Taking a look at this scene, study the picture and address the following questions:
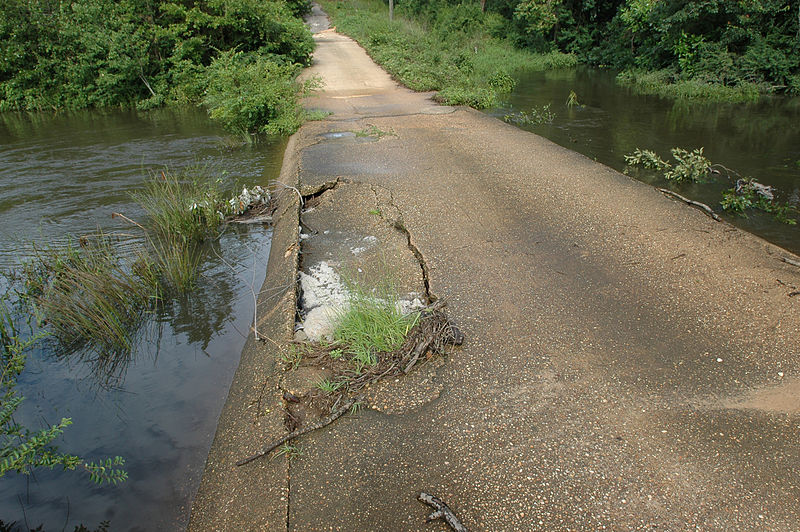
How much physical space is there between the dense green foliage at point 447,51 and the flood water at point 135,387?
719 centimetres

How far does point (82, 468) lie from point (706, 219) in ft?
20.2

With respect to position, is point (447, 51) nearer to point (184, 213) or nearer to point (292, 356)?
point (184, 213)

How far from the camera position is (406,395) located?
11.3 ft

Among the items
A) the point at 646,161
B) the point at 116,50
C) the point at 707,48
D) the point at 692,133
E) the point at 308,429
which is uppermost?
the point at 116,50

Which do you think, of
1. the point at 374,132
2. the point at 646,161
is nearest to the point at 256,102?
the point at 374,132

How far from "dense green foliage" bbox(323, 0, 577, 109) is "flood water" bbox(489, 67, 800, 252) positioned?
3.96 ft

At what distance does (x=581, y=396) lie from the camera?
334 centimetres

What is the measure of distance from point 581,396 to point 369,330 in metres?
1.48

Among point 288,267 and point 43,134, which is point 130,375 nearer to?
point 288,267

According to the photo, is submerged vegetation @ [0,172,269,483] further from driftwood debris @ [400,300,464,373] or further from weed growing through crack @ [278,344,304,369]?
driftwood debris @ [400,300,464,373]

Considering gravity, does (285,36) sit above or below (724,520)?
above

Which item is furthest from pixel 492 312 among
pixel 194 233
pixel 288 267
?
pixel 194 233

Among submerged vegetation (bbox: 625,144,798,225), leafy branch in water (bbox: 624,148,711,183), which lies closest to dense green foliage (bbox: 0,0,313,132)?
leafy branch in water (bbox: 624,148,711,183)

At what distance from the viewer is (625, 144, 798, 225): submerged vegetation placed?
7012mm
